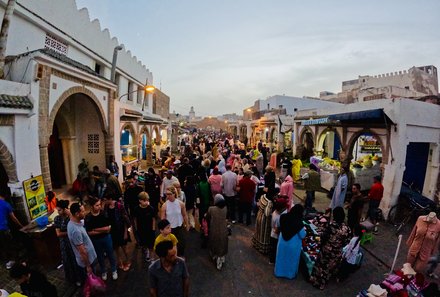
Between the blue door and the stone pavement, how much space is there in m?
5.12

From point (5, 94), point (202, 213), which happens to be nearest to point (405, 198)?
point (202, 213)

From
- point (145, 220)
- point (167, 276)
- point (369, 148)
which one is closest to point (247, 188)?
point (145, 220)

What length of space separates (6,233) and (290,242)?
19.3 ft

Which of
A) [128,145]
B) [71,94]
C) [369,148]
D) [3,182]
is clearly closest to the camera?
[3,182]

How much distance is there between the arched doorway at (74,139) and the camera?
30.0 ft

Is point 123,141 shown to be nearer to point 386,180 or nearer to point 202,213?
point 202,213

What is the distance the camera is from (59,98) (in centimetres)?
665

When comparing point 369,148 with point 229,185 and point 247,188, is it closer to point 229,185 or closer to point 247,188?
point 247,188

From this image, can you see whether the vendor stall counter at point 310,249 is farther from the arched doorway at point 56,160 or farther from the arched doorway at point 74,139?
the arched doorway at point 56,160

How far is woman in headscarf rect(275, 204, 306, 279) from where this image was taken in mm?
4539

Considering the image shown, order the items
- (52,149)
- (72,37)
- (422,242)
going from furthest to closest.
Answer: (72,37), (52,149), (422,242)

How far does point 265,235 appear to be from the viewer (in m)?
5.58

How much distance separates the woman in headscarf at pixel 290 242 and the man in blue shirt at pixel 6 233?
18.1 ft

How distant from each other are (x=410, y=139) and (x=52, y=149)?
1286cm
